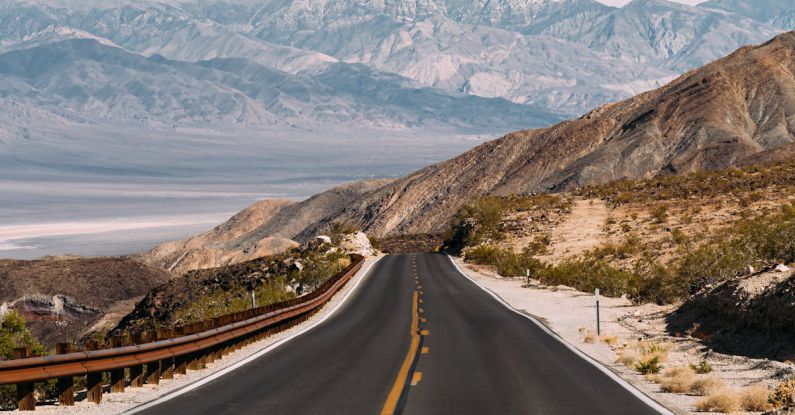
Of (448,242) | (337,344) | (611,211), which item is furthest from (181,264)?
(337,344)

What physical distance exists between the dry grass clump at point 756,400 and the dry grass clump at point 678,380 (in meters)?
1.58

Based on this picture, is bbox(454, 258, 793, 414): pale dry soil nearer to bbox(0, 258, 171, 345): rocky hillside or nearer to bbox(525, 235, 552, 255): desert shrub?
bbox(525, 235, 552, 255): desert shrub

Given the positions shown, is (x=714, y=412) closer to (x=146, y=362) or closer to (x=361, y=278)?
(x=146, y=362)

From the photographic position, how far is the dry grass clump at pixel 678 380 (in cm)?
1418

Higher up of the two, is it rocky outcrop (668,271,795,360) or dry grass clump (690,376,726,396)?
rocky outcrop (668,271,795,360)

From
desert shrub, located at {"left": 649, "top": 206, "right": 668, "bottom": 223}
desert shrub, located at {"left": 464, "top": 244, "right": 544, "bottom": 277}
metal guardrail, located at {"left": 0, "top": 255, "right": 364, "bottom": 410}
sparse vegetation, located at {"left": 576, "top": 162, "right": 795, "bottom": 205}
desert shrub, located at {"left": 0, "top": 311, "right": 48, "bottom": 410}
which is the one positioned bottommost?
desert shrub, located at {"left": 0, "top": 311, "right": 48, "bottom": 410}

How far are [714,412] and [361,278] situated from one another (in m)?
33.6

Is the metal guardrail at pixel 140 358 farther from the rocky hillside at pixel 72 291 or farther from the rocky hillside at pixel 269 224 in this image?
the rocky hillside at pixel 269 224

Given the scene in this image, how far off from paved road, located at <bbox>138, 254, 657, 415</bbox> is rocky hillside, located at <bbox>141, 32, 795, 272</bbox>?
7717 centimetres

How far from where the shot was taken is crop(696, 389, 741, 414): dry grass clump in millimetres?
12227

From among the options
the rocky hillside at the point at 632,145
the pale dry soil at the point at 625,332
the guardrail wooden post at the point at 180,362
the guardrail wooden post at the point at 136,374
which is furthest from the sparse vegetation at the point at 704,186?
the guardrail wooden post at the point at 136,374

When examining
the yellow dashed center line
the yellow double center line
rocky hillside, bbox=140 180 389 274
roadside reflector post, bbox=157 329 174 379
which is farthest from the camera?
rocky hillside, bbox=140 180 389 274

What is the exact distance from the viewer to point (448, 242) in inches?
2805

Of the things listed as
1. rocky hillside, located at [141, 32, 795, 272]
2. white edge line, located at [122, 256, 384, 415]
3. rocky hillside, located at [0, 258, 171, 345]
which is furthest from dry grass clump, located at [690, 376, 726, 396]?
rocky hillside, located at [141, 32, 795, 272]
